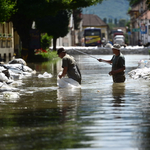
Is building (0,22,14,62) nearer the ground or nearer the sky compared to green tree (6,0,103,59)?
nearer the ground

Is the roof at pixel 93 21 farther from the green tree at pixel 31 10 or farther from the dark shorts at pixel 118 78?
the dark shorts at pixel 118 78

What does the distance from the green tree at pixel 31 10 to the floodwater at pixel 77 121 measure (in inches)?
723

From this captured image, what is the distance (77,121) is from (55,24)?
40073mm

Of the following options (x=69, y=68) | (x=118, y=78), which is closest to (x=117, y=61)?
(x=118, y=78)

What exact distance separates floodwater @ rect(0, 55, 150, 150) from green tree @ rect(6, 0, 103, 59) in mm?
18366

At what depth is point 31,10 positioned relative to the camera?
97.3 feet

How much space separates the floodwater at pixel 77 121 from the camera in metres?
5.71

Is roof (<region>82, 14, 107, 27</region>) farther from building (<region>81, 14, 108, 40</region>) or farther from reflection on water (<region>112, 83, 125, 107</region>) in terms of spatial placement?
reflection on water (<region>112, 83, 125, 107</region>)

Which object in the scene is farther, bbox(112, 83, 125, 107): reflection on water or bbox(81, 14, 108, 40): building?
bbox(81, 14, 108, 40): building

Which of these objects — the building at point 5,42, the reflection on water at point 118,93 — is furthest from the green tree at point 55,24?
the reflection on water at point 118,93

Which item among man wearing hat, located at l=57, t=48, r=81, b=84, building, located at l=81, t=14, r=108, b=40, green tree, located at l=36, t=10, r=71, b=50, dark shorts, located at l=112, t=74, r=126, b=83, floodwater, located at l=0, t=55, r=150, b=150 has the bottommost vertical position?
floodwater, located at l=0, t=55, r=150, b=150

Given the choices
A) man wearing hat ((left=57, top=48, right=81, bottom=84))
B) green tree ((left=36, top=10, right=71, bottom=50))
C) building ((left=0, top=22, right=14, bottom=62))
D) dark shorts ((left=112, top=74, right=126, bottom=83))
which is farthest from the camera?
green tree ((left=36, top=10, right=71, bottom=50))

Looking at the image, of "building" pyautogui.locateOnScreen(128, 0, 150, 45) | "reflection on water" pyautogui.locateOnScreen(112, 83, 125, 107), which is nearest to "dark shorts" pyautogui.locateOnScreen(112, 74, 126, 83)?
"reflection on water" pyautogui.locateOnScreen(112, 83, 125, 107)

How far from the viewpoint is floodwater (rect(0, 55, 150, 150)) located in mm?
5707
